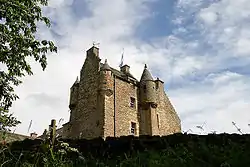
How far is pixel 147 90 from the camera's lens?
123ft

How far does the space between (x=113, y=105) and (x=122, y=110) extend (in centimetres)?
124

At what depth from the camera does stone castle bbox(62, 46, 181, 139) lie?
32531mm

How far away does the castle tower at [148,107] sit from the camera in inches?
1378

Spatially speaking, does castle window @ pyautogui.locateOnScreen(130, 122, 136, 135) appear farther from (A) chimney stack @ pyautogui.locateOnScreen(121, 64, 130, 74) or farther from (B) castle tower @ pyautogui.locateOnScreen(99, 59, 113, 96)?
(A) chimney stack @ pyautogui.locateOnScreen(121, 64, 130, 74)

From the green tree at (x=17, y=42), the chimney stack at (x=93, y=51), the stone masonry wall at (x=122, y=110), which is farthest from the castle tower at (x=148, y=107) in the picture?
the green tree at (x=17, y=42)

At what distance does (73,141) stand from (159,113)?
26.6 meters

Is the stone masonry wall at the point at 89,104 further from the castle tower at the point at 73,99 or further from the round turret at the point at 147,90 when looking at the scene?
the round turret at the point at 147,90

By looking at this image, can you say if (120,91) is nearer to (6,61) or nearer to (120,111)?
(120,111)

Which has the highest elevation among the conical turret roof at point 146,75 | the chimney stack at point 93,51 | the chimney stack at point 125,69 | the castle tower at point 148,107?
the chimney stack at point 93,51

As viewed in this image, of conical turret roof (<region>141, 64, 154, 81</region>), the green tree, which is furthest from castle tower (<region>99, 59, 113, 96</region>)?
the green tree

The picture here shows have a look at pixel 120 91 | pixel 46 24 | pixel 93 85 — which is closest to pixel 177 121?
pixel 120 91

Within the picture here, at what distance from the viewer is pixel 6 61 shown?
11.9 metres

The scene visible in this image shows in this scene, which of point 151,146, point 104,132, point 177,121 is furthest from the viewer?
point 177,121

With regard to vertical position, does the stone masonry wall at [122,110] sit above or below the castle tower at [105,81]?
below
